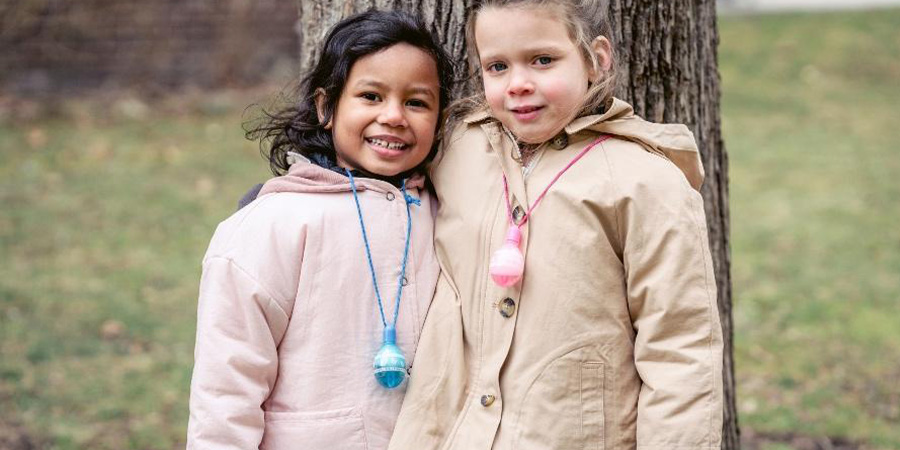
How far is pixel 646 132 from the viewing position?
7.13ft

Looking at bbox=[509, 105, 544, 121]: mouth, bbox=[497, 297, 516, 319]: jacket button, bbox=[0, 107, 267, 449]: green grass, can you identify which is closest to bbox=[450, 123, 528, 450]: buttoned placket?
bbox=[497, 297, 516, 319]: jacket button

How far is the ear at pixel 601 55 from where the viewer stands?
2229 millimetres

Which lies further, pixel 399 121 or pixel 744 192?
pixel 744 192

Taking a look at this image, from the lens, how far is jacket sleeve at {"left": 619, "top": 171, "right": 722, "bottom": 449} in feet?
6.57

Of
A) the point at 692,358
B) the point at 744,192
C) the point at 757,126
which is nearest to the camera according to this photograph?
the point at 692,358

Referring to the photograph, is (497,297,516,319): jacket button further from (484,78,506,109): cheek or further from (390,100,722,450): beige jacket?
(484,78,506,109): cheek

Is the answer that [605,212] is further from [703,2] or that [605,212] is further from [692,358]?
[703,2]

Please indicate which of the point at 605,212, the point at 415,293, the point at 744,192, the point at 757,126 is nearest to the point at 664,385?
the point at 605,212

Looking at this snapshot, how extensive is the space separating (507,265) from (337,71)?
2.05 ft

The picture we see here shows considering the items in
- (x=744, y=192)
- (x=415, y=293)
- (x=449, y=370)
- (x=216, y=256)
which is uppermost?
(x=216, y=256)

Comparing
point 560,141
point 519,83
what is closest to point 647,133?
point 560,141

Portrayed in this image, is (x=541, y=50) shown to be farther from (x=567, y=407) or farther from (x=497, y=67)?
(x=567, y=407)

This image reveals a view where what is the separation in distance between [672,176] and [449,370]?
2.07 ft

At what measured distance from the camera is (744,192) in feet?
25.3
